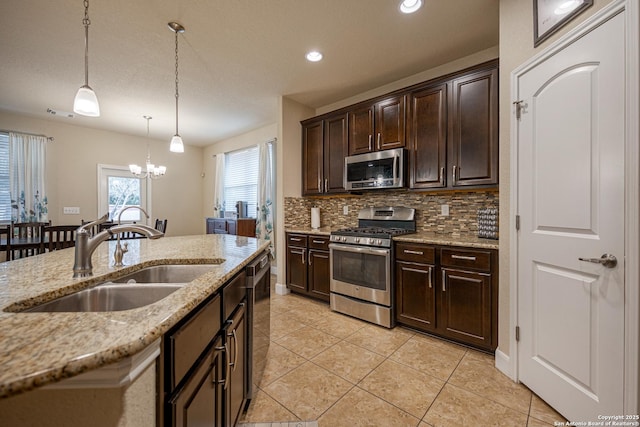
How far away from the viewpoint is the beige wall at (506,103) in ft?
5.88

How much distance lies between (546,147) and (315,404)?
6.79 ft

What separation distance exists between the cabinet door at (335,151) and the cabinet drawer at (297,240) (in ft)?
2.27

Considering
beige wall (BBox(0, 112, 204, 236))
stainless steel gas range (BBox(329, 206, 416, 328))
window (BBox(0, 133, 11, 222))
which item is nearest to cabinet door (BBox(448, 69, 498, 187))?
stainless steel gas range (BBox(329, 206, 416, 328))

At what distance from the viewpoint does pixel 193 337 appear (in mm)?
865

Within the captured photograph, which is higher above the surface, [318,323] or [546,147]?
[546,147]

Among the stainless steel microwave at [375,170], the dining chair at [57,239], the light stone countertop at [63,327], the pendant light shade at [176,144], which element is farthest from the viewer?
the dining chair at [57,239]

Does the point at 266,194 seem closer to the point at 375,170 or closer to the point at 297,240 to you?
the point at 297,240

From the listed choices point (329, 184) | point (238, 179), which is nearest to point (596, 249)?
point (329, 184)

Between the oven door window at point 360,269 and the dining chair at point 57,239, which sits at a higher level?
the dining chair at point 57,239

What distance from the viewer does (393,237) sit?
2.63 meters

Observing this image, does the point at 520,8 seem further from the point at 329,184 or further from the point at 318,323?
the point at 318,323

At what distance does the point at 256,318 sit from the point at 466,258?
1699 millimetres

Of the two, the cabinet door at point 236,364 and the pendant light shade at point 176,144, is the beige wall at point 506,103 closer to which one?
the cabinet door at point 236,364

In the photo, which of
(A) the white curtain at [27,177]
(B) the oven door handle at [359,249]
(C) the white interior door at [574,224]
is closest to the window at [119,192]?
(A) the white curtain at [27,177]
